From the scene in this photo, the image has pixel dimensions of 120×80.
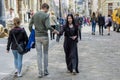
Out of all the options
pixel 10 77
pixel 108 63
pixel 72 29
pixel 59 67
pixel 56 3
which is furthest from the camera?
pixel 56 3

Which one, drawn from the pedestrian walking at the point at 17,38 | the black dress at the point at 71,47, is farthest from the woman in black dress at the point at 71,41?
the pedestrian walking at the point at 17,38

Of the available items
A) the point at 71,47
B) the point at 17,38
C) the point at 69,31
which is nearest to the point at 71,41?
the point at 71,47

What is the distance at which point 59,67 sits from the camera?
13383 mm

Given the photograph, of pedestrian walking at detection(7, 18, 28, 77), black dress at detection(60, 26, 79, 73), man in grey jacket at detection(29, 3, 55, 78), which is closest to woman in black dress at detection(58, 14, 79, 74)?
black dress at detection(60, 26, 79, 73)

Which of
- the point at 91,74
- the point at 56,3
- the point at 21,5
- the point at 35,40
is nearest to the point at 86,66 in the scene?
the point at 91,74

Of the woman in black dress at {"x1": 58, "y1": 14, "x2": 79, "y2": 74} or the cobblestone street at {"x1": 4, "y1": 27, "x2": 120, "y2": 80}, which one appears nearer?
the cobblestone street at {"x1": 4, "y1": 27, "x2": 120, "y2": 80}

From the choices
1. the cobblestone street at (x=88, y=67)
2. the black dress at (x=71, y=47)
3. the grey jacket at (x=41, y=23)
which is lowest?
→ the cobblestone street at (x=88, y=67)

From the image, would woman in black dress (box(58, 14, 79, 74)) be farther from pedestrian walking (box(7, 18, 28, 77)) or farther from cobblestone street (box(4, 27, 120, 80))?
pedestrian walking (box(7, 18, 28, 77))

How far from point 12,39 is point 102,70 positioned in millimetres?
2937

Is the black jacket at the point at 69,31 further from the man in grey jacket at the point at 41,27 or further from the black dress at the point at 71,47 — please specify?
the man in grey jacket at the point at 41,27

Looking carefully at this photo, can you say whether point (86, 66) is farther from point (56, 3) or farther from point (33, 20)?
point (56, 3)

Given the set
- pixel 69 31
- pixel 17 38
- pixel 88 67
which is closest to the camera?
pixel 17 38

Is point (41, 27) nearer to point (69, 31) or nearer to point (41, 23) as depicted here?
point (41, 23)

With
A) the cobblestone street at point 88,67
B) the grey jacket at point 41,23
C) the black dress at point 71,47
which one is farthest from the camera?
the black dress at point 71,47
